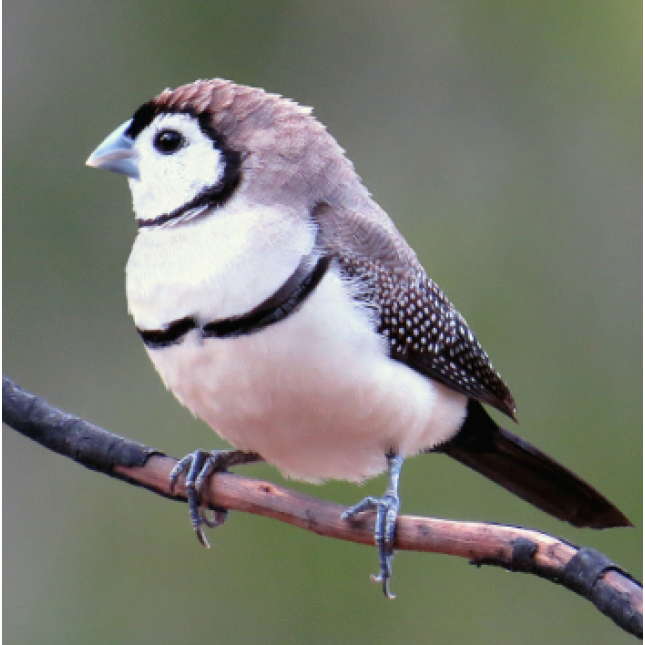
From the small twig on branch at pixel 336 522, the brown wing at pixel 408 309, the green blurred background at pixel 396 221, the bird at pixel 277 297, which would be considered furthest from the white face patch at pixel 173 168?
the green blurred background at pixel 396 221

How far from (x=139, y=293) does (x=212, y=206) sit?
110mm

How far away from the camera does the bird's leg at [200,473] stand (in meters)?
1.20

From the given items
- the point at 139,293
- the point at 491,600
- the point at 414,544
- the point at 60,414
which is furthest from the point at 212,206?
the point at 491,600

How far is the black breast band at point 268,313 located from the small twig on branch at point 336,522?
14 cm

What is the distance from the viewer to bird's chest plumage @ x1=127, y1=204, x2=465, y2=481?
3.49 feet

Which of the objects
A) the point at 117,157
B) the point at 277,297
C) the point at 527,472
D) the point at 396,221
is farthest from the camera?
the point at 396,221

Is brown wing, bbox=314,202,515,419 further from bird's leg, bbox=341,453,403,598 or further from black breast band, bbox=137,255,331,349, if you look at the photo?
bird's leg, bbox=341,453,403,598

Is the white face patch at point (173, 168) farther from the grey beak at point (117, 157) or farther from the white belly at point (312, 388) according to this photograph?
the white belly at point (312, 388)

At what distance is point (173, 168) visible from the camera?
113 cm

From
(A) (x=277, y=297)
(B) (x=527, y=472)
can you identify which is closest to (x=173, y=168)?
(A) (x=277, y=297)

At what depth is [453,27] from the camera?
1756 millimetres

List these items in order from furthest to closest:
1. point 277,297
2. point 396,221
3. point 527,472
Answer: point 396,221 < point 527,472 < point 277,297

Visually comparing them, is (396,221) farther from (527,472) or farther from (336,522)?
(336,522)

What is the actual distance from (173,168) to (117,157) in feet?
0.24
